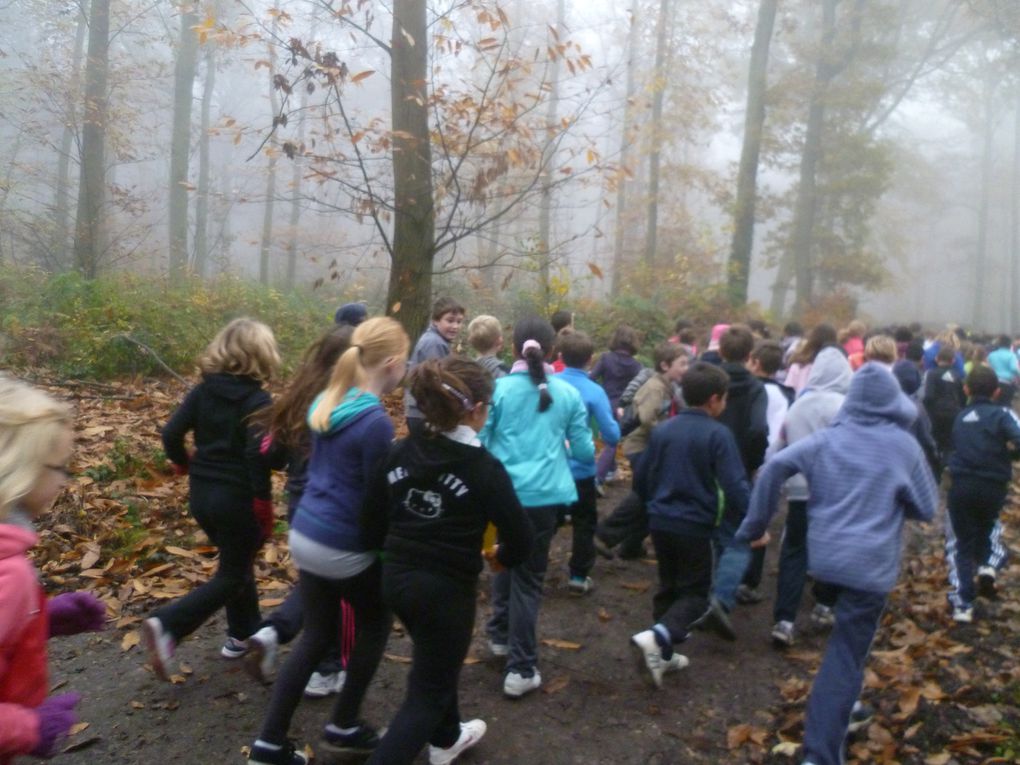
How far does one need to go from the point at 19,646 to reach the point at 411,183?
27.0ft

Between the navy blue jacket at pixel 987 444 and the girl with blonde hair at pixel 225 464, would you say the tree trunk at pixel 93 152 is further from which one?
the navy blue jacket at pixel 987 444

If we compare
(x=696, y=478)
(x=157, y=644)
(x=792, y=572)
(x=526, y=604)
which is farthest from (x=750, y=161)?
(x=157, y=644)

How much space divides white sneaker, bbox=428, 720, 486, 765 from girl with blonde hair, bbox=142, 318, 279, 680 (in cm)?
153

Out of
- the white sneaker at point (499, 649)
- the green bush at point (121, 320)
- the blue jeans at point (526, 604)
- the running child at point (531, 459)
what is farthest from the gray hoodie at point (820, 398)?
the green bush at point (121, 320)

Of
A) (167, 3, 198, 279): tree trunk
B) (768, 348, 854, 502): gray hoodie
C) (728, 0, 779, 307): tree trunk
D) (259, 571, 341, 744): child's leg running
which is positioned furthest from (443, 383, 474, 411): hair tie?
(728, 0, 779, 307): tree trunk

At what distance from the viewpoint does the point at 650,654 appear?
466 cm

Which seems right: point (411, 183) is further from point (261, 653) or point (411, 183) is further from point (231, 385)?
point (261, 653)

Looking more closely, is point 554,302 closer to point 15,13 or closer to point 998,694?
point 998,694

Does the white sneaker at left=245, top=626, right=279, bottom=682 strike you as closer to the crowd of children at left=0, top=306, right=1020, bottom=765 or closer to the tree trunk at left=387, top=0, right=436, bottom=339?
the crowd of children at left=0, top=306, right=1020, bottom=765

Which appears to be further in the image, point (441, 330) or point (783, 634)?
point (441, 330)

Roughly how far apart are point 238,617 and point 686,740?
9.04 ft

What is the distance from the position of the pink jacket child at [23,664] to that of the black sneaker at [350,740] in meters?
1.74

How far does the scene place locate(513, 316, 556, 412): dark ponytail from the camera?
4758 millimetres

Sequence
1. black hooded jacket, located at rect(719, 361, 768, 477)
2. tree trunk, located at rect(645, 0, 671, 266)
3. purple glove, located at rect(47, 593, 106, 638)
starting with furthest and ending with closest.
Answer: tree trunk, located at rect(645, 0, 671, 266)
black hooded jacket, located at rect(719, 361, 768, 477)
purple glove, located at rect(47, 593, 106, 638)
